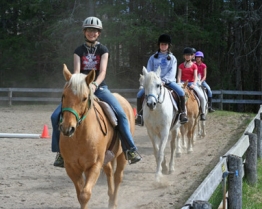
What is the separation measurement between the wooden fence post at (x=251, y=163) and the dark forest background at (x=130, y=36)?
17645 mm

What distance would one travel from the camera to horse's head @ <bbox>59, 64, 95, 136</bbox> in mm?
4793

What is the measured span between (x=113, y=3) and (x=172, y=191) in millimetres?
22494

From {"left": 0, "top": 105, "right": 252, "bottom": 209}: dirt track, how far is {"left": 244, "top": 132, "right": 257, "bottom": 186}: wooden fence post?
911mm

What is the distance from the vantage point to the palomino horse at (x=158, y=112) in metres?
8.37

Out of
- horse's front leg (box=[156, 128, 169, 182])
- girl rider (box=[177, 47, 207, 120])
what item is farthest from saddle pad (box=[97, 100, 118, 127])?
girl rider (box=[177, 47, 207, 120])

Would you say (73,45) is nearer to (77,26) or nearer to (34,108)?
(77,26)

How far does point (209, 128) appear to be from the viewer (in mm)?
15984

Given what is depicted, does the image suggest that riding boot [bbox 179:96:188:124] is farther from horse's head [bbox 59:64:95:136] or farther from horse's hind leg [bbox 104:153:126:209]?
horse's head [bbox 59:64:95:136]

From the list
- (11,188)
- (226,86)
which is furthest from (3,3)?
(11,188)

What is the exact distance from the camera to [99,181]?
27.1 ft

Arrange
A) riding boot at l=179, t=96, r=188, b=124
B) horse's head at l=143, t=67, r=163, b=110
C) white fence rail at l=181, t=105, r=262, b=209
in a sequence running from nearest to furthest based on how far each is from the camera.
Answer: white fence rail at l=181, t=105, r=262, b=209 < horse's head at l=143, t=67, r=163, b=110 < riding boot at l=179, t=96, r=188, b=124

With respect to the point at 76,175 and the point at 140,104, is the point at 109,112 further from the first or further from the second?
the point at 140,104

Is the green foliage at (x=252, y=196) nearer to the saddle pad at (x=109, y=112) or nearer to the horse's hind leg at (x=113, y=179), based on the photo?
the horse's hind leg at (x=113, y=179)

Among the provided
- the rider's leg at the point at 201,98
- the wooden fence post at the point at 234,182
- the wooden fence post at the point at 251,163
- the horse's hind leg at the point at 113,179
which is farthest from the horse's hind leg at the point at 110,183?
the rider's leg at the point at 201,98
